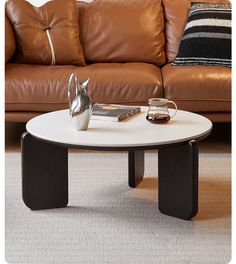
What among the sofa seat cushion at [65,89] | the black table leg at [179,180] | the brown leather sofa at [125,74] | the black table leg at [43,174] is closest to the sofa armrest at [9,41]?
the brown leather sofa at [125,74]

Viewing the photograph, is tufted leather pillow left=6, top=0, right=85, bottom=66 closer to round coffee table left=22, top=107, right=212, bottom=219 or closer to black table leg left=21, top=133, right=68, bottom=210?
round coffee table left=22, top=107, right=212, bottom=219

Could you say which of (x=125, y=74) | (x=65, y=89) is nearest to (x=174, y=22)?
(x=125, y=74)

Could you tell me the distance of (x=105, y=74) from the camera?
417 centimetres

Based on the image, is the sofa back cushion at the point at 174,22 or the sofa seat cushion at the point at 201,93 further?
the sofa back cushion at the point at 174,22

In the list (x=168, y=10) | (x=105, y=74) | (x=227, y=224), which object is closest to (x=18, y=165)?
(x=105, y=74)

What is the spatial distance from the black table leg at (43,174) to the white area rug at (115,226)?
5 cm

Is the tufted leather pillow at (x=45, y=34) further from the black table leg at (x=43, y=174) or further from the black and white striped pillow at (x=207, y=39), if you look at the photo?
the black table leg at (x=43, y=174)

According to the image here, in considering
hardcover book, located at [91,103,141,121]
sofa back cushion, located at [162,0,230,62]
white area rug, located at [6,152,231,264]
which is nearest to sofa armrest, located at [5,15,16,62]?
white area rug, located at [6,152,231,264]

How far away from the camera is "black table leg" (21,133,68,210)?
120 inches

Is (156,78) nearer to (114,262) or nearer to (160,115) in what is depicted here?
(160,115)

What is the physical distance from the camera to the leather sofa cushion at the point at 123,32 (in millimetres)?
4758

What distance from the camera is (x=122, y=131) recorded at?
295 centimetres

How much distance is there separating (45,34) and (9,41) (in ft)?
0.92
